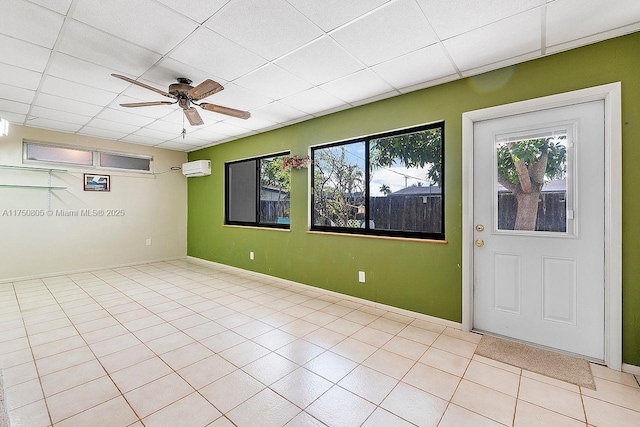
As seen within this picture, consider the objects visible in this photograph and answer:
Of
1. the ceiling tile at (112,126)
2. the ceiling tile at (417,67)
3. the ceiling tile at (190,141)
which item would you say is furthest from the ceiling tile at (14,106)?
the ceiling tile at (417,67)

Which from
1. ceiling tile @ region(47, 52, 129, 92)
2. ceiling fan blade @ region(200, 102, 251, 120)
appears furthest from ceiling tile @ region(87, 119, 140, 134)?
ceiling fan blade @ region(200, 102, 251, 120)

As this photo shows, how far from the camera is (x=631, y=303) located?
2.26m

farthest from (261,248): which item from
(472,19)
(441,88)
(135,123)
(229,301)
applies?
(472,19)

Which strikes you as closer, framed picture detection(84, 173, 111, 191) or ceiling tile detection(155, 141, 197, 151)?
framed picture detection(84, 173, 111, 191)

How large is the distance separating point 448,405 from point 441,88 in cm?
298

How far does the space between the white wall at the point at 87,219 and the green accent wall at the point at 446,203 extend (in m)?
1.79

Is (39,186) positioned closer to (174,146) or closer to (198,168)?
(174,146)

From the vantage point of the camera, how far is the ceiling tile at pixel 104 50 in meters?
2.27

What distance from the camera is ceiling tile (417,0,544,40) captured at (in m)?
1.94

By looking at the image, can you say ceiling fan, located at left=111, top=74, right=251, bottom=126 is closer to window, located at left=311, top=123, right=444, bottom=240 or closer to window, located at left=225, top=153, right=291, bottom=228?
window, located at left=311, top=123, right=444, bottom=240

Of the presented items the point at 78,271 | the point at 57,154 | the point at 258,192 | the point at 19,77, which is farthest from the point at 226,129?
the point at 78,271

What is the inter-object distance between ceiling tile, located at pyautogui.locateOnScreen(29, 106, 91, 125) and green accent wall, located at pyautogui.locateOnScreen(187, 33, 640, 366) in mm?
2343

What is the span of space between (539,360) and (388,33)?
2977 mm

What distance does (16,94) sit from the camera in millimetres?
3480
